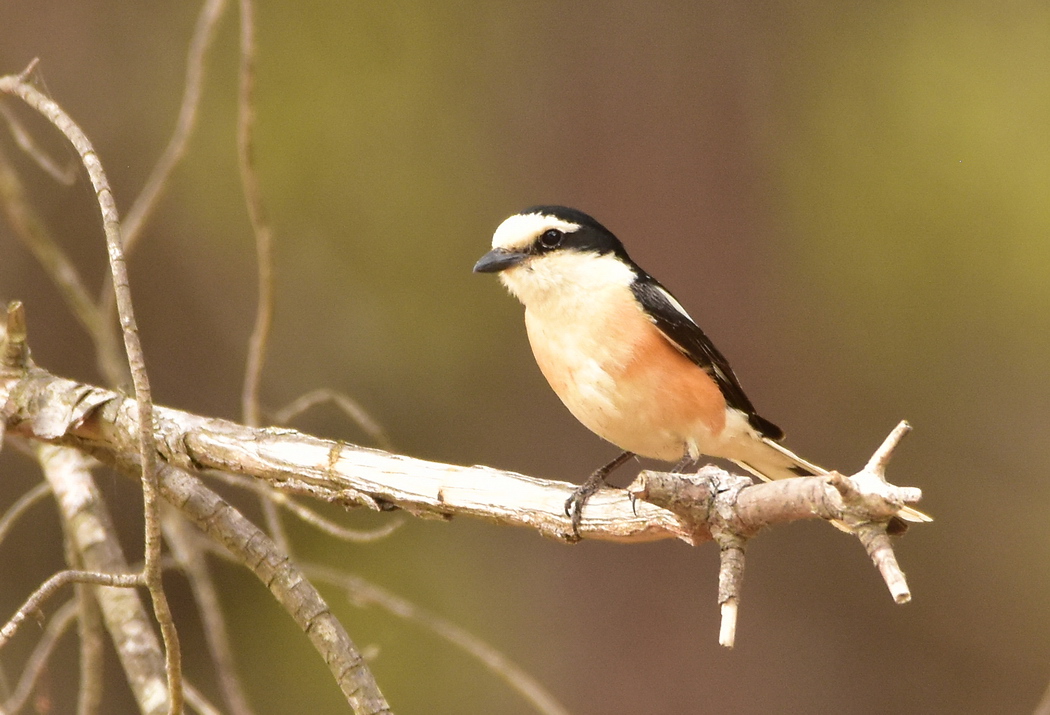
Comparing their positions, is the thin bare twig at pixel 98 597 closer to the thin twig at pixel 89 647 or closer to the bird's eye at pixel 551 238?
the thin twig at pixel 89 647

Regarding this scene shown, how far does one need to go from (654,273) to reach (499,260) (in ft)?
6.11

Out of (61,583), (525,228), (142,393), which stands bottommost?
(61,583)

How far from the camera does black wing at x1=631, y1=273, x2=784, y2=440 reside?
2578mm

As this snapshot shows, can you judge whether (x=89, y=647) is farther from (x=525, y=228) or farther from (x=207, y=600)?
(x=525, y=228)

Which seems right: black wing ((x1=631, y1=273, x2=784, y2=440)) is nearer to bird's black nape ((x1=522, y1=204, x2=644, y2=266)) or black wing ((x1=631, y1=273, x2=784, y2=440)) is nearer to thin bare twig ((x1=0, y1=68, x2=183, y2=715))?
bird's black nape ((x1=522, y1=204, x2=644, y2=266))

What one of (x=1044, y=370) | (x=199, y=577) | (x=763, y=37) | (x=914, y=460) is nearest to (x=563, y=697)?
(x=914, y=460)

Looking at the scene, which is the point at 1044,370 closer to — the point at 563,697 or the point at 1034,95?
the point at 1034,95

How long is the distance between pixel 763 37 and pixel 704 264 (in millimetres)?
1127

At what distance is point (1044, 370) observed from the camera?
4.75 metres

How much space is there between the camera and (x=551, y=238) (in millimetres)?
2643

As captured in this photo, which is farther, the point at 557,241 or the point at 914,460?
the point at 914,460

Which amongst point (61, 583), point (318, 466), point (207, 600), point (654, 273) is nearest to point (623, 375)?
point (318, 466)

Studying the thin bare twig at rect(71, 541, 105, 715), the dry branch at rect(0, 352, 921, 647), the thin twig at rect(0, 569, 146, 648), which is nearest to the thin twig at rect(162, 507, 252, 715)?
the thin bare twig at rect(71, 541, 105, 715)

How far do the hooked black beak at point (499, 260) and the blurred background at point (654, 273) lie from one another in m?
1.85
